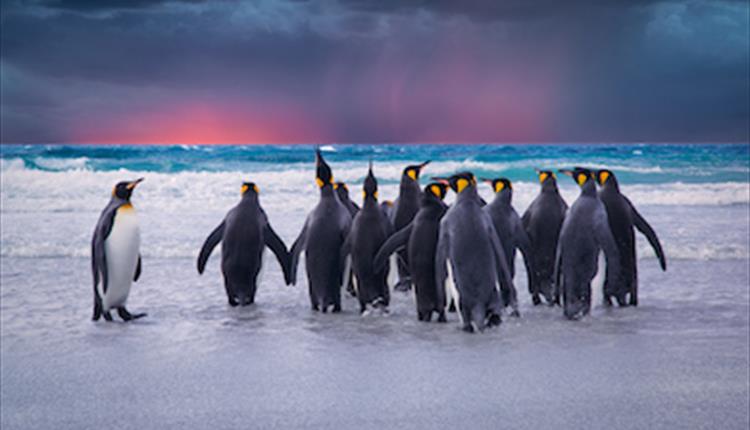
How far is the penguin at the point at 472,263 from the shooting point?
5090 mm

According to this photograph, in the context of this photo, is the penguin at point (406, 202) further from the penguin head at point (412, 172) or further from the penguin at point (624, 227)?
the penguin at point (624, 227)

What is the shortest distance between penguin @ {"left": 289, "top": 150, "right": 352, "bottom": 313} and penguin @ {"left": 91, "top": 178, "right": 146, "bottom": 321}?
1155 millimetres

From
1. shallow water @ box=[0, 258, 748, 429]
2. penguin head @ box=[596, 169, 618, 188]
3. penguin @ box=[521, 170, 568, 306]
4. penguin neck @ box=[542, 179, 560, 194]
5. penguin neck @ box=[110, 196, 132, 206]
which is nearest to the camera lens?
shallow water @ box=[0, 258, 748, 429]

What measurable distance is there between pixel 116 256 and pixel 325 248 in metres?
1.47

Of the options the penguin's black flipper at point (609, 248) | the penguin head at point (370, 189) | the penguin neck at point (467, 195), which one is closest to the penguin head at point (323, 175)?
the penguin head at point (370, 189)

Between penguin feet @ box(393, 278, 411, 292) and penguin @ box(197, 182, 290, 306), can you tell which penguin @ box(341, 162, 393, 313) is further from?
penguin feet @ box(393, 278, 411, 292)

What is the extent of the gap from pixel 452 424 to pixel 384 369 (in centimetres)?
85

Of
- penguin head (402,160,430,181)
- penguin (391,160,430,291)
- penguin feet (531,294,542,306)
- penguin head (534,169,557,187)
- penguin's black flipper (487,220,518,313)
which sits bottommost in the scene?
penguin feet (531,294,542,306)

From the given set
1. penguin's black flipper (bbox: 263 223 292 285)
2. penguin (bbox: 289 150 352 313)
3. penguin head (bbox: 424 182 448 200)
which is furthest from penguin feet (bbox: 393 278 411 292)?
penguin head (bbox: 424 182 448 200)

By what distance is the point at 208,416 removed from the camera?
353cm

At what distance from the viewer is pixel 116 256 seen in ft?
18.9

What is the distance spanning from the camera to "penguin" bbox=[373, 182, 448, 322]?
540cm

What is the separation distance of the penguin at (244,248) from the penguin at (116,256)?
65 centimetres

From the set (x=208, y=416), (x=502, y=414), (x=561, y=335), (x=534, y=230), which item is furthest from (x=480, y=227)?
→ (x=208, y=416)
